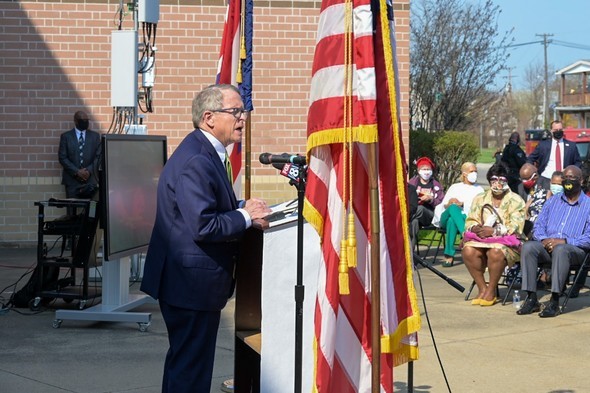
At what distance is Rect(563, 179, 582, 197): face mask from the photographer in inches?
450

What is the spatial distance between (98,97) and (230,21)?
883 cm

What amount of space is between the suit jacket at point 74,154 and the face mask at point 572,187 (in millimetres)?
7816

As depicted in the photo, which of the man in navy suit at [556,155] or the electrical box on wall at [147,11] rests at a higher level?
the electrical box on wall at [147,11]

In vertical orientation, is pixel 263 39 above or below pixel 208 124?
above

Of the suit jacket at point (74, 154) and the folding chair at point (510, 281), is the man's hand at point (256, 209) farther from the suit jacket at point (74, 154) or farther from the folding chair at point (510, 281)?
the suit jacket at point (74, 154)

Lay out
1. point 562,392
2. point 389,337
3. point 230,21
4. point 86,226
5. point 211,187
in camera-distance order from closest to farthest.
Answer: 1. point 389,337
2. point 211,187
3. point 562,392
4. point 230,21
5. point 86,226

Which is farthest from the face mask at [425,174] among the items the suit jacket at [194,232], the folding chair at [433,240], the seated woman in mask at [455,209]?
the suit jacket at [194,232]

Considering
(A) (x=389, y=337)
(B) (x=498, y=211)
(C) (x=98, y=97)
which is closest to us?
(A) (x=389, y=337)

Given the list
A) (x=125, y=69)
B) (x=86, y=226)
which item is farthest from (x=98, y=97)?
(x=86, y=226)

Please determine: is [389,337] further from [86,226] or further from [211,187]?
[86,226]

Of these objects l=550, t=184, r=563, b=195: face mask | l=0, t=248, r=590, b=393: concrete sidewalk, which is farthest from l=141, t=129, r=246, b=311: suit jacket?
l=550, t=184, r=563, b=195: face mask

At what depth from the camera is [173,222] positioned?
18.9ft

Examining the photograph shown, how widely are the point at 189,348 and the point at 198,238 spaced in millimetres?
642

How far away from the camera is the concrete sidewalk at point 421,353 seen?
25.6ft
